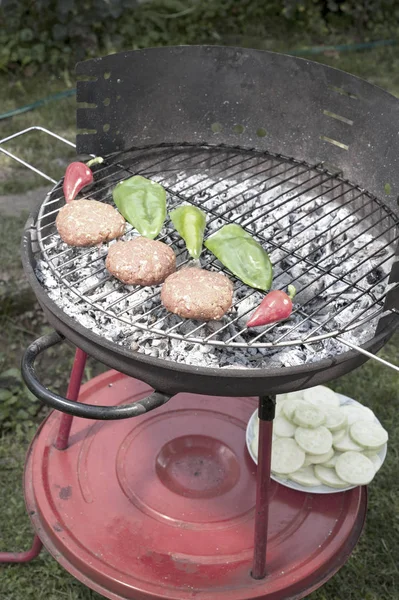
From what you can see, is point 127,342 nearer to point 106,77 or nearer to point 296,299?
point 296,299

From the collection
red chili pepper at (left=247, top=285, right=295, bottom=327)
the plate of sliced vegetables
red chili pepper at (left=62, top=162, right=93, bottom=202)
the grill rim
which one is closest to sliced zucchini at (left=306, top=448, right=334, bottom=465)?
the plate of sliced vegetables

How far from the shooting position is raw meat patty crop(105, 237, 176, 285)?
208 centimetres

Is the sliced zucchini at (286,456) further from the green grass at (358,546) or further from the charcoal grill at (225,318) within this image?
the green grass at (358,546)

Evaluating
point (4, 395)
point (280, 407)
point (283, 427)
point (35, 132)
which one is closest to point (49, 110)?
point (35, 132)

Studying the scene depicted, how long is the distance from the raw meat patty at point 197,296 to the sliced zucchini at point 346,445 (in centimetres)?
112

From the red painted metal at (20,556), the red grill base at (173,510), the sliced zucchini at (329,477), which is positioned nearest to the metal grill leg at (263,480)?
the red grill base at (173,510)

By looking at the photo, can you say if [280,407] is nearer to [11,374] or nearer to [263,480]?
[263,480]

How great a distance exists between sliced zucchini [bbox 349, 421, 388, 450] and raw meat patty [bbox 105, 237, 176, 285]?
3.91 ft

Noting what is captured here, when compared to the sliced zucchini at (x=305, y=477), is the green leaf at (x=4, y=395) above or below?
below

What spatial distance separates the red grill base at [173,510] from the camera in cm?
238

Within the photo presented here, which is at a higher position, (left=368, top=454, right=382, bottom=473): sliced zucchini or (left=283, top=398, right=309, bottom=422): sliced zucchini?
(left=283, top=398, right=309, bottom=422): sliced zucchini

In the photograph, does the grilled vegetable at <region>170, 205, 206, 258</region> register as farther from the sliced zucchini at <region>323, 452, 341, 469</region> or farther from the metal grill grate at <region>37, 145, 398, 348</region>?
the sliced zucchini at <region>323, 452, 341, 469</region>

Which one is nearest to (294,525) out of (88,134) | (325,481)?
(325,481)

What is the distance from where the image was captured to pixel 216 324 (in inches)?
83.0
